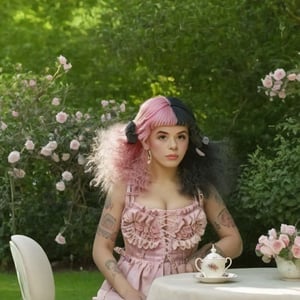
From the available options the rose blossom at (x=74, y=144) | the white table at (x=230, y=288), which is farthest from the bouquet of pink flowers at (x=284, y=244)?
the rose blossom at (x=74, y=144)

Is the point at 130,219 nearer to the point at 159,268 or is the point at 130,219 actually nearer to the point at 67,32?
the point at 159,268

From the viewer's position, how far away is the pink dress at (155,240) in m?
4.70

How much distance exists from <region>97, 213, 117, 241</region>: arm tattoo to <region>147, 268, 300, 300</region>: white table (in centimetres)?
54

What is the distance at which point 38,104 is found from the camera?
9.08m

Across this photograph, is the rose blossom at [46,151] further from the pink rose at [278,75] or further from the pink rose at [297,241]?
the pink rose at [297,241]

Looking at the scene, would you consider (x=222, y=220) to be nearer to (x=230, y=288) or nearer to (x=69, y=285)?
(x=230, y=288)

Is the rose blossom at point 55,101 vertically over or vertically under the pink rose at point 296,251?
over

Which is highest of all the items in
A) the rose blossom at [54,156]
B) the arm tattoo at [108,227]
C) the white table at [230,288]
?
the rose blossom at [54,156]

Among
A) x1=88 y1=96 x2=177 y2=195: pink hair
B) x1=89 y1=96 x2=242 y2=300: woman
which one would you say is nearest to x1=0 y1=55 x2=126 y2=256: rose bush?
x1=88 y1=96 x2=177 y2=195: pink hair

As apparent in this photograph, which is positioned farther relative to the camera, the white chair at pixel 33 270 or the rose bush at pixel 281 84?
the rose bush at pixel 281 84

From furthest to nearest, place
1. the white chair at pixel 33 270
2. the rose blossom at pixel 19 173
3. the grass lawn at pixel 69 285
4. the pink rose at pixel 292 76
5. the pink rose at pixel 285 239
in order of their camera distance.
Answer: the rose blossom at pixel 19 173, the grass lawn at pixel 69 285, the pink rose at pixel 292 76, the white chair at pixel 33 270, the pink rose at pixel 285 239

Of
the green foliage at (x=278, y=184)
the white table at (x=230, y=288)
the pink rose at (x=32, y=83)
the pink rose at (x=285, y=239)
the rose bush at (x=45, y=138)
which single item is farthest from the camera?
the pink rose at (x=32, y=83)

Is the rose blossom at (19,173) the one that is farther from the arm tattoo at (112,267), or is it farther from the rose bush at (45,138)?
the arm tattoo at (112,267)

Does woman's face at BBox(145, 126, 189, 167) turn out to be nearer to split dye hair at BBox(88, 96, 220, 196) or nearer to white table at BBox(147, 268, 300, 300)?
split dye hair at BBox(88, 96, 220, 196)
